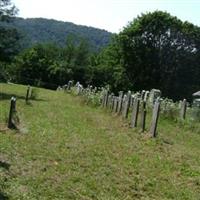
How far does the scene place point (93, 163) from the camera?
44.4 feet

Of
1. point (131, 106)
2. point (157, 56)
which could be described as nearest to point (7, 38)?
point (131, 106)

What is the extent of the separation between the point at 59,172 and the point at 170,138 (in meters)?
9.33

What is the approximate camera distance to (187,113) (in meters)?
31.4

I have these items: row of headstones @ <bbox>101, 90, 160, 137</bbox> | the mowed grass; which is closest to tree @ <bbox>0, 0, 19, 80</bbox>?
row of headstones @ <bbox>101, 90, 160, 137</bbox>

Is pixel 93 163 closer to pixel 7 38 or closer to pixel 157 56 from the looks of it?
pixel 7 38

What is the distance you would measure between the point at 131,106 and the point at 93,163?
15.4m

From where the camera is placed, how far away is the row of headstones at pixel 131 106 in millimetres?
19761

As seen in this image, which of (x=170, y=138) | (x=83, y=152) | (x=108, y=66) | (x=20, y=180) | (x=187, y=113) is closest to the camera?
(x=20, y=180)

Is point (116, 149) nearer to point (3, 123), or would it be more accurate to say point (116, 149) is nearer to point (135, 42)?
point (3, 123)

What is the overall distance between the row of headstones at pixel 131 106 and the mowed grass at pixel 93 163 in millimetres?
621

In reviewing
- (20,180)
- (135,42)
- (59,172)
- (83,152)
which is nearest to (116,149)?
(83,152)

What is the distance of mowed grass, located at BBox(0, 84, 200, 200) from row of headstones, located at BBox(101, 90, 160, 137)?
0.62 m

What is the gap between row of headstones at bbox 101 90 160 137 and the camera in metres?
19.8

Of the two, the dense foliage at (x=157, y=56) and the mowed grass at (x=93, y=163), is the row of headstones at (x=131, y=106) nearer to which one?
the mowed grass at (x=93, y=163)
